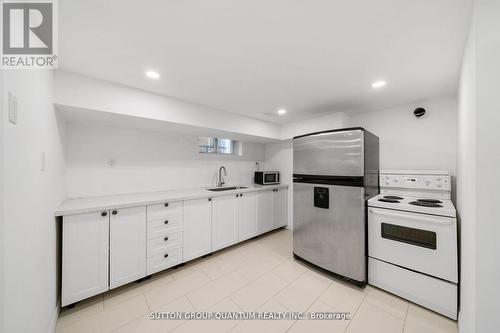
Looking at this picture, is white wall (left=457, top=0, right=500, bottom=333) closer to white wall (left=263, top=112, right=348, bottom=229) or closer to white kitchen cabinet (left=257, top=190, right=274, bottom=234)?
white wall (left=263, top=112, right=348, bottom=229)

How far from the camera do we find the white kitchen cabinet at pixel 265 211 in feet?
10.7

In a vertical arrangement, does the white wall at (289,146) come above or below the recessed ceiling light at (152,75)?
below

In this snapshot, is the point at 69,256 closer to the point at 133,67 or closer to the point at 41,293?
the point at 41,293

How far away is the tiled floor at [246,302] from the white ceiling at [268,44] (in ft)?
7.03

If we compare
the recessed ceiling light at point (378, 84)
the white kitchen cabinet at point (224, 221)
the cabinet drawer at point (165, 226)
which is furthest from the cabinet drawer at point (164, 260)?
the recessed ceiling light at point (378, 84)

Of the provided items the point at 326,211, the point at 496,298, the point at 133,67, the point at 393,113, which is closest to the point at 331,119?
the point at 393,113

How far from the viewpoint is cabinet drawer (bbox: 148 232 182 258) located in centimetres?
206

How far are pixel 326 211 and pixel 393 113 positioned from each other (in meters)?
1.80

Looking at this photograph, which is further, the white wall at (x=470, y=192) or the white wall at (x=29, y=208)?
the white wall at (x=470, y=192)

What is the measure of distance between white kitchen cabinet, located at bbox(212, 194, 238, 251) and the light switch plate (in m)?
2.04

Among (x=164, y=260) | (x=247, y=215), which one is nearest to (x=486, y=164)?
(x=247, y=215)

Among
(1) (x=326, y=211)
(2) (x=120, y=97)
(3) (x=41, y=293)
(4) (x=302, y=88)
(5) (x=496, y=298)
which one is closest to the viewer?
(5) (x=496, y=298)

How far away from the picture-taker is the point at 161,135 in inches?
110

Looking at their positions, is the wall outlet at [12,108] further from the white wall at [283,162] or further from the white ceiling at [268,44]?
the white wall at [283,162]
